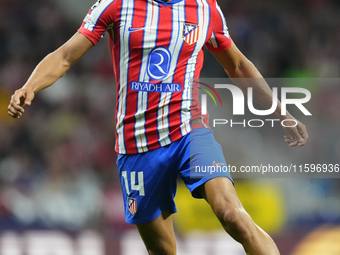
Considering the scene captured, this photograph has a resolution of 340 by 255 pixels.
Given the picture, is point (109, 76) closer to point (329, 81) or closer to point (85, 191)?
point (85, 191)

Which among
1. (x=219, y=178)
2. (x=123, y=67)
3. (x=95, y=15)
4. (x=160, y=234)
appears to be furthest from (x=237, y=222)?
(x=95, y=15)

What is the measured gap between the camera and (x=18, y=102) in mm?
2105

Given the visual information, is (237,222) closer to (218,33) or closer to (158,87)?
(158,87)

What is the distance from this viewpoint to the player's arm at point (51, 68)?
7.20 feet

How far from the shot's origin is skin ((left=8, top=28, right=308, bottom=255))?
2.07 metres

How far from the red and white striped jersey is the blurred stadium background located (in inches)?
70.6

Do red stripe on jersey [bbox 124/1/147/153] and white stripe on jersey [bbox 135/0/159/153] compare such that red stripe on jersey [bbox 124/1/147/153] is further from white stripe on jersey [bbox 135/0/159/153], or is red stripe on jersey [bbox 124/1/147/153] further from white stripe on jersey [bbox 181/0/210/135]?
white stripe on jersey [bbox 181/0/210/135]

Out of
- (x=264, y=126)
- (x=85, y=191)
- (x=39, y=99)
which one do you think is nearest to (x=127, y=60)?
(x=264, y=126)

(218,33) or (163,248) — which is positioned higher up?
(218,33)

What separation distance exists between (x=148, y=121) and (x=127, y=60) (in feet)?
1.27

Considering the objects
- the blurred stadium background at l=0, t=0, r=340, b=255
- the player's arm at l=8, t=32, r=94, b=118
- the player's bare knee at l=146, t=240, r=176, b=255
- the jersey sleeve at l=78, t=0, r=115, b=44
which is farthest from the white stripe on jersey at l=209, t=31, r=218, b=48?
the blurred stadium background at l=0, t=0, r=340, b=255

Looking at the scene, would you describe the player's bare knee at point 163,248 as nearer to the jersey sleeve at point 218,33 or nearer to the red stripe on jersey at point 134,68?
the red stripe on jersey at point 134,68

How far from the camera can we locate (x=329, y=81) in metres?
5.71

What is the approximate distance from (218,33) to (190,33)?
10.0 inches
